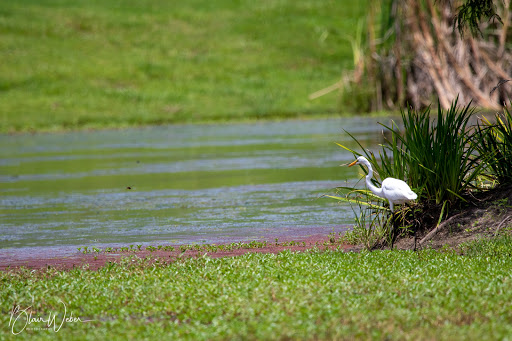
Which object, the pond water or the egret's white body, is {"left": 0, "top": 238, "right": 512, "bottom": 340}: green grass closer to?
the egret's white body

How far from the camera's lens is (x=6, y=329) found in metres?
7.86

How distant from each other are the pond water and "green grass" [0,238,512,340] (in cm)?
259

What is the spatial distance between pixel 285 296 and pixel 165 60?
47887 mm

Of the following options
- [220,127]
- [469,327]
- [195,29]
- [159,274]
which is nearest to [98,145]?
[220,127]

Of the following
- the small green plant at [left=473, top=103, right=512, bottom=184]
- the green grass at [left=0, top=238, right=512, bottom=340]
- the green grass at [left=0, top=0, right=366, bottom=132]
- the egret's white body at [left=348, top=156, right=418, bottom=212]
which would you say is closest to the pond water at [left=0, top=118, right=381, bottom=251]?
the egret's white body at [left=348, top=156, right=418, bottom=212]

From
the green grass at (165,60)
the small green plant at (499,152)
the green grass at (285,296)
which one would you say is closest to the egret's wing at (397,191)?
the green grass at (285,296)

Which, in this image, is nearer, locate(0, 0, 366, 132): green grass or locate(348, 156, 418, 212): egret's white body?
locate(348, 156, 418, 212): egret's white body

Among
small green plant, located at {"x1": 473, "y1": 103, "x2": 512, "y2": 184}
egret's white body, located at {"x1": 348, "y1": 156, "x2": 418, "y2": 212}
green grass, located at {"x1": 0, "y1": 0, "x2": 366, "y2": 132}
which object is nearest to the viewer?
egret's white body, located at {"x1": 348, "y1": 156, "x2": 418, "y2": 212}

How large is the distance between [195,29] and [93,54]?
9394 mm

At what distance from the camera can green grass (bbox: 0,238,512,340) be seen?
23.9ft

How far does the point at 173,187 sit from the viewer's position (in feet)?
61.7

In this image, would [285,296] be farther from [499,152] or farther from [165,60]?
[165,60]

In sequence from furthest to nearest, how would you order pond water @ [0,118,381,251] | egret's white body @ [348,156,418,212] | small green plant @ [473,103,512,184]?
pond water @ [0,118,381,251], small green plant @ [473,103,512,184], egret's white body @ [348,156,418,212]

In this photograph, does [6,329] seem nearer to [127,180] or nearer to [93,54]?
[127,180]
